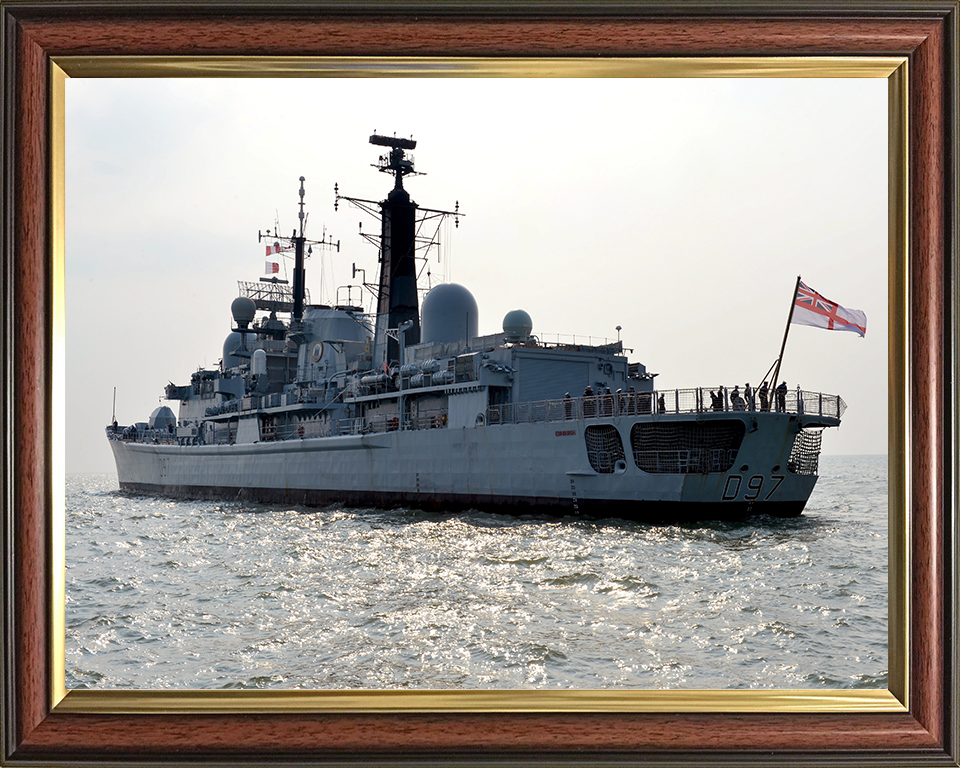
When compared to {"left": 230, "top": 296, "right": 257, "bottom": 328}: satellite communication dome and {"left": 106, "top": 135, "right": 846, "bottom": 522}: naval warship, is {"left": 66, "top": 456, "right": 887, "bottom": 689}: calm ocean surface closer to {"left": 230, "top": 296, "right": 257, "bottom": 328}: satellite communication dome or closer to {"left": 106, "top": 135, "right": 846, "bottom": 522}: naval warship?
{"left": 106, "top": 135, "right": 846, "bottom": 522}: naval warship

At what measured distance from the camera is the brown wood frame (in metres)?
4.21

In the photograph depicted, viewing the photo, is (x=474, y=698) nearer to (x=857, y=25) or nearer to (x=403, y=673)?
(x=403, y=673)

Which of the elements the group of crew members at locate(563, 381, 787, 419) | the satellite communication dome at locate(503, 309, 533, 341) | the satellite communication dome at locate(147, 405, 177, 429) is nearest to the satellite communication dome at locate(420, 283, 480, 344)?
the satellite communication dome at locate(503, 309, 533, 341)

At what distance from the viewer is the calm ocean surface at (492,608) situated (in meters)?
5.18

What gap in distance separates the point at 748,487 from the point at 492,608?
1535 cm

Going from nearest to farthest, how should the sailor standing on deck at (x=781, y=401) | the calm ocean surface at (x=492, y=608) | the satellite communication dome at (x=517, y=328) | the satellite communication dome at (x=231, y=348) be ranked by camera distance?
the calm ocean surface at (x=492, y=608), the sailor standing on deck at (x=781, y=401), the satellite communication dome at (x=517, y=328), the satellite communication dome at (x=231, y=348)

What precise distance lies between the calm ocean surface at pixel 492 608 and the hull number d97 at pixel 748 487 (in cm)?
233

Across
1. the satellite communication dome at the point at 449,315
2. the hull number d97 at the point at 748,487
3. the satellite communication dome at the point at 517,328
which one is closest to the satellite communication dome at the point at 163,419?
the satellite communication dome at the point at 449,315

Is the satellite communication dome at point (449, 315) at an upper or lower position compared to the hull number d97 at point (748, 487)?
upper

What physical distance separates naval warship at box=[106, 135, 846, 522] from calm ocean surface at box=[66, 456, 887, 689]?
108 inches

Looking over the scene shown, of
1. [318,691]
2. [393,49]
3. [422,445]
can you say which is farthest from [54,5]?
[422,445]

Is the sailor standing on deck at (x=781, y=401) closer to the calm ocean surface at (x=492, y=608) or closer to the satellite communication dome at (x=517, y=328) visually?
the calm ocean surface at (x=492, y=608)

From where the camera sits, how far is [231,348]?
56156 mm

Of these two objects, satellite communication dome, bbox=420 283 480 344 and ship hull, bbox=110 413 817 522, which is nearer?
ship hull, bbox=110 413 817 522
